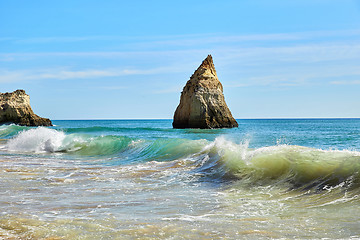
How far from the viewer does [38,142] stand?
2106 centimetres

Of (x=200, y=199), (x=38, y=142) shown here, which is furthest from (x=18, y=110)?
(x=200, y=199)

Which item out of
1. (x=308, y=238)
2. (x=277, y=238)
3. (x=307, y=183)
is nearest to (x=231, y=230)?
(x=277, y=238)

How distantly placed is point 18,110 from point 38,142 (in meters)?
45.4

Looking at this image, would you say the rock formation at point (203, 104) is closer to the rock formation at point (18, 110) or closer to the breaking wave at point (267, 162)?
the breaking wave at point (267, 162)

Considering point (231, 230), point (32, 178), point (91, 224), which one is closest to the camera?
point (231, 230)

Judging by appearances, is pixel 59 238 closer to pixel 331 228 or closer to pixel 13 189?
pixel 331 228

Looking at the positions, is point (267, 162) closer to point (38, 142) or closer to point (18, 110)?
point (38, 142)

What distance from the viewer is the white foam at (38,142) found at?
19.9 metres

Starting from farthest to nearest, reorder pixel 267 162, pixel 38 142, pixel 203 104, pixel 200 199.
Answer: pixel 203 104
pixel 38 142
pixel 267 162
pixel 200 199

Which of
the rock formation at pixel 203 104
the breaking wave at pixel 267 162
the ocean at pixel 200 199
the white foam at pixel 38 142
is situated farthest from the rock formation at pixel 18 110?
the ocean at pixel 200 199

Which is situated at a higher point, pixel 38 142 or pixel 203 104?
pixel 203 104

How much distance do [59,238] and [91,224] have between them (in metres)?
0.62

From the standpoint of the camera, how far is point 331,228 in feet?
14.0

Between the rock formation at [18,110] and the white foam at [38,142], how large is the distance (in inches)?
1677
